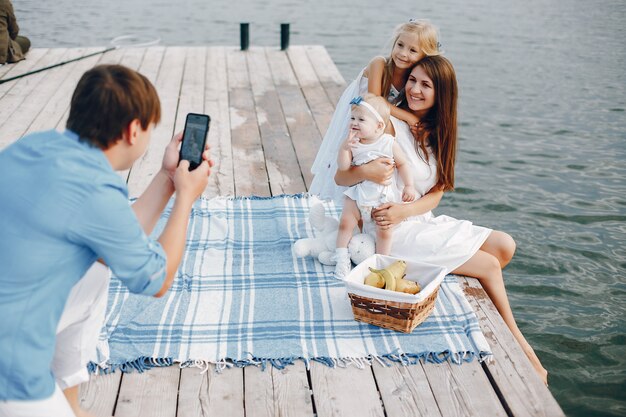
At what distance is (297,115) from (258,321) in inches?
139

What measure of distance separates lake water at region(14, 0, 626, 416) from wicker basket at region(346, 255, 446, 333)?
3.67ft

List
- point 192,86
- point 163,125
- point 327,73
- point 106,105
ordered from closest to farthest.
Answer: point 106,105
point 163,125
point 192,86
point 327,73

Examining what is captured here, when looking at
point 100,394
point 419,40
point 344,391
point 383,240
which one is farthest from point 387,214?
point 100,394

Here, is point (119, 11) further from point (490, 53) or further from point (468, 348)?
point (468, 348)

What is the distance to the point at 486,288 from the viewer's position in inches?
144

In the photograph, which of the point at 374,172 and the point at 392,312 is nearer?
the point at 392,312

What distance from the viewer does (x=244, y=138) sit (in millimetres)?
5867

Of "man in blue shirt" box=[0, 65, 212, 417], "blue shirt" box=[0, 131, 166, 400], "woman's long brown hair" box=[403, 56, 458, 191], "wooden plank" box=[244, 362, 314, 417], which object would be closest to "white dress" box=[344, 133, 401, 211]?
"woman's long brown hair" box=[403, 56, 458, 191]

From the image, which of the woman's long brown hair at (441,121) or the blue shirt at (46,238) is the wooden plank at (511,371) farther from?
the blue shirt at (46,238)

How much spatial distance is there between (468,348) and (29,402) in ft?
6.10

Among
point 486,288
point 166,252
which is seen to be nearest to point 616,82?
point 486,288

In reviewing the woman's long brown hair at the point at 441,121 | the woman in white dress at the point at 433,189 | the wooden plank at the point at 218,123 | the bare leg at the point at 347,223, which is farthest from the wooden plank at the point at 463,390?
the wooden plank at the point at 218,123

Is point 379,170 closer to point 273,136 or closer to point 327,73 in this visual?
point 273,136

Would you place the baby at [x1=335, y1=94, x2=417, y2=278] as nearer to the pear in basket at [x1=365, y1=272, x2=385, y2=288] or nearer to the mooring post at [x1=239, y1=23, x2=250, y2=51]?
the pear in basket at [x1=365, y1=272, x2=385, y2=288]
